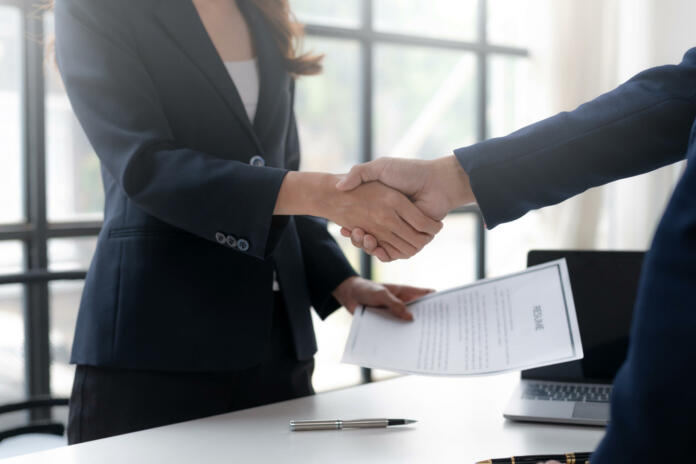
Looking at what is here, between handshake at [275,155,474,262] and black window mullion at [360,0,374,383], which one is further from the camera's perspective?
black window mullion at [360,0,374,383]

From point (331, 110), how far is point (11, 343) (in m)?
1.55

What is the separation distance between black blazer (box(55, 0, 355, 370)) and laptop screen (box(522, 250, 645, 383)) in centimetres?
53

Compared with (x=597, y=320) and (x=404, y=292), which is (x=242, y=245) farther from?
(x=597, y=320)

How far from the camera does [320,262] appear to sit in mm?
1406

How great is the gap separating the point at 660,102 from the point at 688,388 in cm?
68

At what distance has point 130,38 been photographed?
1.17m

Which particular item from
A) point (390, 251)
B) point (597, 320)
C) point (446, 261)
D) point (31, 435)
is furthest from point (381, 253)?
point (446, 261)

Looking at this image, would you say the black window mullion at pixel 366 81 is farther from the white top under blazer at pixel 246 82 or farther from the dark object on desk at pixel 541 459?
the dark object on desk at pixel 541 459

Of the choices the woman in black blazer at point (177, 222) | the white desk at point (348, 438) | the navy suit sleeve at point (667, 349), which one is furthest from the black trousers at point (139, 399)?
the navy suit sleeve at point (667, 349)

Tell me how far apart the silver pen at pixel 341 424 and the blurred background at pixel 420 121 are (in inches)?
61.1

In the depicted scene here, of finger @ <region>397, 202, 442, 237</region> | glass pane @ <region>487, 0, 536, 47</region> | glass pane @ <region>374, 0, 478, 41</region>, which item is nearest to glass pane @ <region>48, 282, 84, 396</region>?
finger @ <region>397, 202, 442, 237</region>

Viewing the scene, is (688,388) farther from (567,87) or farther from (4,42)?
(567,87)

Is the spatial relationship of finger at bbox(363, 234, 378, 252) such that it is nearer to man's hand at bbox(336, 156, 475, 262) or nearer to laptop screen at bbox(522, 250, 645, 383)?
man's hand at bbox(336, 156, 475, 262)

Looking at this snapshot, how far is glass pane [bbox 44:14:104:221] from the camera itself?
231 centimetres
